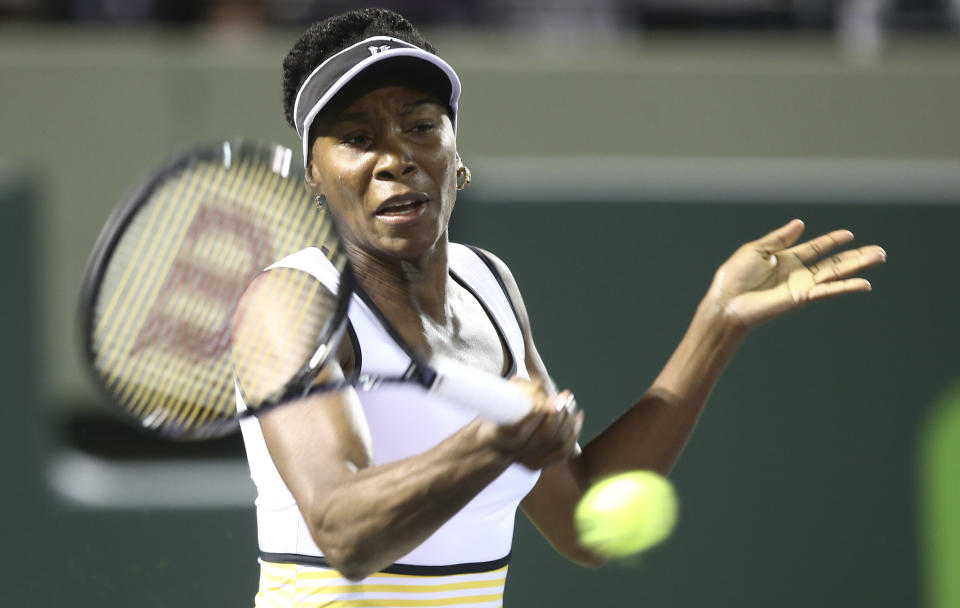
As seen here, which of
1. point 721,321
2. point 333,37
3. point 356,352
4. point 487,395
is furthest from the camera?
point 721,321

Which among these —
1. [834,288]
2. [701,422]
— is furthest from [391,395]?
[701,422]

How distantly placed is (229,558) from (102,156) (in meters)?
1.97

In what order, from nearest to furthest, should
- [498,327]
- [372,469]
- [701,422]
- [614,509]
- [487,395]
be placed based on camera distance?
[487,395]
[372,469]
[498,327]
[614,509]
[701,422]

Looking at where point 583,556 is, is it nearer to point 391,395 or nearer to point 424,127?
point 391,395

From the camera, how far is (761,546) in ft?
11.4

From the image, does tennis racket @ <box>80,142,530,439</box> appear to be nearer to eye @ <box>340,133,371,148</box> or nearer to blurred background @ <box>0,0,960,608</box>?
eye @ <box>340,133,371,148</box>

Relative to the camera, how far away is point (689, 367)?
1.98 meters

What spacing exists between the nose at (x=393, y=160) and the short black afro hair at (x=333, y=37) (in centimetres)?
16

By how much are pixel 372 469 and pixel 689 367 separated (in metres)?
0.70

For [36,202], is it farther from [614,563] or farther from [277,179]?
[277,179]

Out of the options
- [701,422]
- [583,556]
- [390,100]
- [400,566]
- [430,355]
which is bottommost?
[701,422]

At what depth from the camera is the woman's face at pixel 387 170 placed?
5.37 ft

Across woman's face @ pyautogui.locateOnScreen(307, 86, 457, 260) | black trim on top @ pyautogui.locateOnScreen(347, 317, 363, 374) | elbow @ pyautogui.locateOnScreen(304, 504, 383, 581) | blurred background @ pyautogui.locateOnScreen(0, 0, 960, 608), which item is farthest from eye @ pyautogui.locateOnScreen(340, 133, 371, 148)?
blurred background @ pyautogui.locateOnScreen(0, 0, 960, 608)

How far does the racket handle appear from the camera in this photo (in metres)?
1.35
